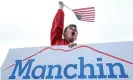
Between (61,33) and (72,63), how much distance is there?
1189 millimetres

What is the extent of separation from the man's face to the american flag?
2.94 ft

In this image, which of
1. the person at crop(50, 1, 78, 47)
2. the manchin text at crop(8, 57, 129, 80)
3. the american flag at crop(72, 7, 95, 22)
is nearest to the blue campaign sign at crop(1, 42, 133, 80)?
the manchin text at crop(8, 57, 129, 80)

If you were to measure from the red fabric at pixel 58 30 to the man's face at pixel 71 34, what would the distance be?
72 mm

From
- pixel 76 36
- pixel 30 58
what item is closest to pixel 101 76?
pixel 30 58

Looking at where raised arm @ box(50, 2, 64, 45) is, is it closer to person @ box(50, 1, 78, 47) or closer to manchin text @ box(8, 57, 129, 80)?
person @ box(50, 1, 78, 47)

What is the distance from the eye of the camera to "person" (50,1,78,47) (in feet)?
11.5

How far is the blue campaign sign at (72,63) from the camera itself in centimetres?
235

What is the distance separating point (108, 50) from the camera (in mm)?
2449

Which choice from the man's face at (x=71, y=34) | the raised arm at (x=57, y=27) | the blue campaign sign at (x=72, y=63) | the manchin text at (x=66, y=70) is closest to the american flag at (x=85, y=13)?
the raised arm at (x=57, y=27)

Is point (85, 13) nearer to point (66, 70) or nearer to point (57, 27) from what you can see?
point (57, 27)

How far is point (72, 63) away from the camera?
2.52m

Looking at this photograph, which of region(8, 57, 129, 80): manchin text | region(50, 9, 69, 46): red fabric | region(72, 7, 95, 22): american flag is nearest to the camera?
region(8, 57, 129, 80): manchin text

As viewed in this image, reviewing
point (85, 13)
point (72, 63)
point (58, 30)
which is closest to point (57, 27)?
point (58, 30)

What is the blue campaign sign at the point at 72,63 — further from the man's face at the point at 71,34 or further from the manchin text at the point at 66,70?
the man's face at the point at 71,34
